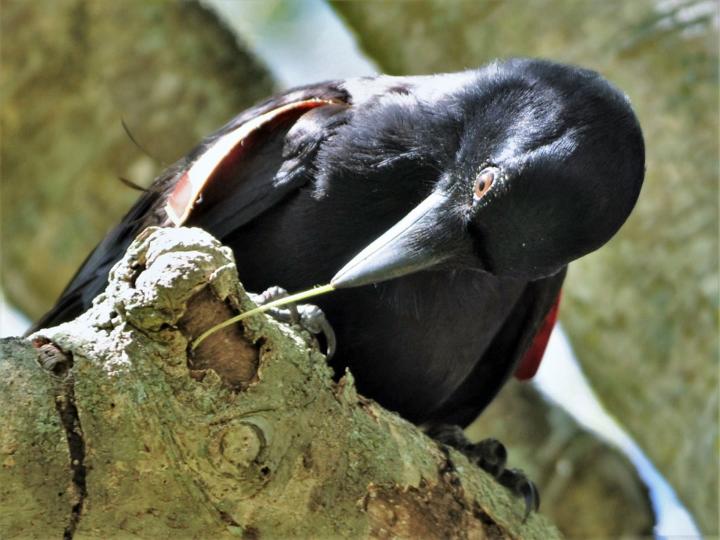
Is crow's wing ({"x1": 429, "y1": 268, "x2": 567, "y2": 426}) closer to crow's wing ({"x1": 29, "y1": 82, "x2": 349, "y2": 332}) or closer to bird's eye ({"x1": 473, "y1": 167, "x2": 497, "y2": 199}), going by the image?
bird's eye ({"x1": 473, "y1": 167, "x2": 497, "y2": 199})

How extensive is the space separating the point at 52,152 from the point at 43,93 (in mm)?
307

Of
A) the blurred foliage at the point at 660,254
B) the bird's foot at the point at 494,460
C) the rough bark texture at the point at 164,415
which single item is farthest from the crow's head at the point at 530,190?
the blurred foliage at the point at 660,254

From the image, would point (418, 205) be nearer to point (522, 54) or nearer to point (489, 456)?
point (489, 456)

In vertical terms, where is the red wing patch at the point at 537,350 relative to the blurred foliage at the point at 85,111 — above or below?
below

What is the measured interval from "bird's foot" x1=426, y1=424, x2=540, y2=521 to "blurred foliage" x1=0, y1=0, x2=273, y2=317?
2.14 metres

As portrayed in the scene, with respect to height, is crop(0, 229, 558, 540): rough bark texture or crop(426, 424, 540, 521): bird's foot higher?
crop(0, 229, 558, 540): rough bark texture

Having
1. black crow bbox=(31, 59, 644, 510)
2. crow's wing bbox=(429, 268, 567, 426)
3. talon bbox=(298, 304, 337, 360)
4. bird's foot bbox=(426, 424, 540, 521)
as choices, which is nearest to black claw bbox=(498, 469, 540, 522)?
bird's foot bbox=(426, 424, 540, 521)

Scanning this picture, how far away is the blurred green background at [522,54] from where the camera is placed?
15.7 ft

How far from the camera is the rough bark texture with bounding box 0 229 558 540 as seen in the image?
2.46 meters

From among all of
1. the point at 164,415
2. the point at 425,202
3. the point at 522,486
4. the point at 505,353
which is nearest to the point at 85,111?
the point at 505,353

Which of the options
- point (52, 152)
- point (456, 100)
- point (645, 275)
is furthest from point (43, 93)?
point (645, 275)

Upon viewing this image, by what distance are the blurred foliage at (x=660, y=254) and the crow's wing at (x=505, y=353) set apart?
1.93 ft

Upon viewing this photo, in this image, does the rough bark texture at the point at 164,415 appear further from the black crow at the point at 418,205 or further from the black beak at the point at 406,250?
the black crow at the point at 418,205

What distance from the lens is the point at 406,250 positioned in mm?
3182
